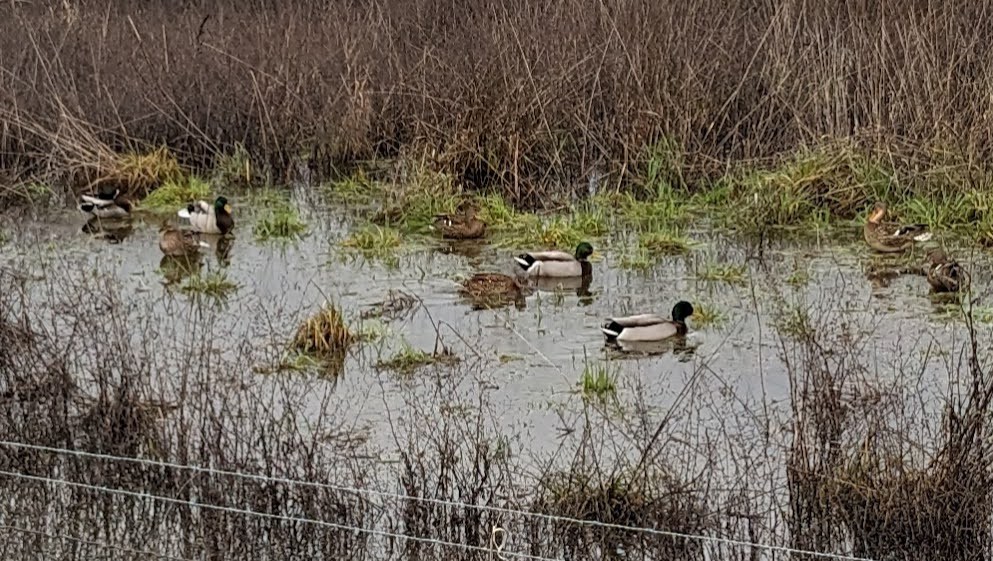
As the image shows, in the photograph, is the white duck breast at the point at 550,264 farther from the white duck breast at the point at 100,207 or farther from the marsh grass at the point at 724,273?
the white duck breast at the point at 100,207

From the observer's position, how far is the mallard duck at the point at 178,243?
12.8 meters

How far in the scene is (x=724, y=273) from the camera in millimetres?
11555

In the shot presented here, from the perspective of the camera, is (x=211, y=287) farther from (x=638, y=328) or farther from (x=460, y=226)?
(x=638, y=328)

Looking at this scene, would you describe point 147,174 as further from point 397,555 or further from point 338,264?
point 397,555

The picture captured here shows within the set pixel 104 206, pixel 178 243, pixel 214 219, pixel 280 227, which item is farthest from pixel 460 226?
pixel 104 206

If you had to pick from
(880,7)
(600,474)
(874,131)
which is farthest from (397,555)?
(880,7)

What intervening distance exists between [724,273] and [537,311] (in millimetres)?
1507

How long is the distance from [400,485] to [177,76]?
957 centimetres

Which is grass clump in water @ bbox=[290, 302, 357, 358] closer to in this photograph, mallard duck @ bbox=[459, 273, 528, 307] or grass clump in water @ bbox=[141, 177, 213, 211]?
mallard duck @ bbox=[459, 273, 528, 307]

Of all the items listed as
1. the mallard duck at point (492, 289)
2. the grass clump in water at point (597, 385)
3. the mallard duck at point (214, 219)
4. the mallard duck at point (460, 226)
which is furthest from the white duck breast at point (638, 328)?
the mallard duck at point (214, 219)

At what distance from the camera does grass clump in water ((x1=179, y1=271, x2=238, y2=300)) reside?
11383 millimetres

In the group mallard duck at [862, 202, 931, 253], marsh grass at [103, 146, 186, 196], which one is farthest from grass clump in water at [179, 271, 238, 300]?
mallard duck at [862, 202, 931, 253]

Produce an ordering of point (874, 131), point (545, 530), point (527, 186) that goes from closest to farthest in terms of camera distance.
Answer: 1. point (545, 530)
2. point (874, 131)
3. point (527, 186)

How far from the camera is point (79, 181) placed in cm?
1522
